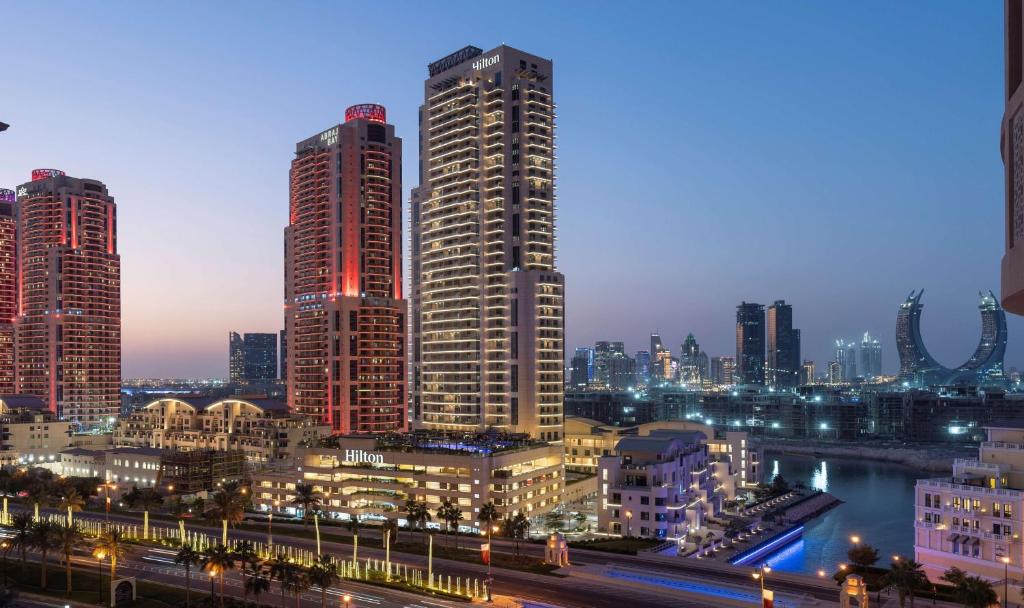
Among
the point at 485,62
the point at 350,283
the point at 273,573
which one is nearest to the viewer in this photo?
the point at 273,573

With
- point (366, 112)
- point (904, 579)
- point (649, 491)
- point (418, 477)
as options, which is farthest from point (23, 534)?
point (366, 112)

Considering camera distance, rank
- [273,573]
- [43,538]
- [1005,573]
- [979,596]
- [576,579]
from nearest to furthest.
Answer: [979,596] < [273,573] < [1005,573] < [576,579] < [43,538]

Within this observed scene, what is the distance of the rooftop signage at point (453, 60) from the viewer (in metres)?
168

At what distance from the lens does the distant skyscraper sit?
1755cm

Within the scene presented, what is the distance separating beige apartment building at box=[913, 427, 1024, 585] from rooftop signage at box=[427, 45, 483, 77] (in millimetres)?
118929

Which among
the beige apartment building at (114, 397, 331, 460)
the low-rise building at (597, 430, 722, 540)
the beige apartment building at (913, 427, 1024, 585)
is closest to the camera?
the beige apartment building at (913, 427, 1024, 585)

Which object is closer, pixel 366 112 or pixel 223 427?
pixel 223 427

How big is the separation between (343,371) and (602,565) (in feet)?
384

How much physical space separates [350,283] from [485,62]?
197 feet

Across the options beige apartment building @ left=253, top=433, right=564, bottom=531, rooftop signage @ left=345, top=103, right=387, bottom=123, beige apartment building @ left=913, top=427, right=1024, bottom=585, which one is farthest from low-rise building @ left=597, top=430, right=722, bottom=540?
rooftop signage @ left=345, top=103, right=387, bottom=123

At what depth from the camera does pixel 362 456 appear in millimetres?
118500

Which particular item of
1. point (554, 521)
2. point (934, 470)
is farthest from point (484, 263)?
point (934, 470)

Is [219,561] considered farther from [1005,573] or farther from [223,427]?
[223,427]

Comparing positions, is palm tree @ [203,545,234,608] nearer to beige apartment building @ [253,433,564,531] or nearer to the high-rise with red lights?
beige apartment building @ [253,433,564,531]
